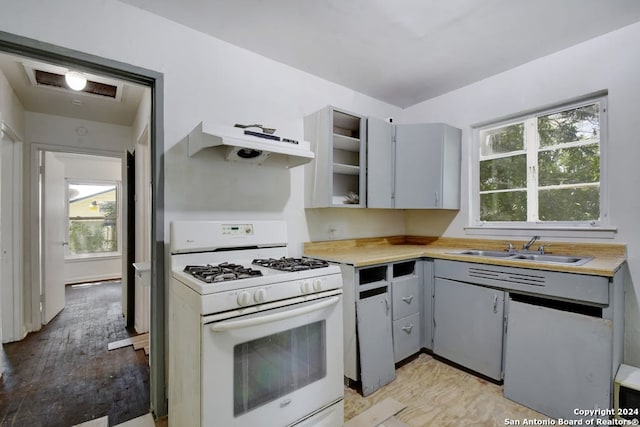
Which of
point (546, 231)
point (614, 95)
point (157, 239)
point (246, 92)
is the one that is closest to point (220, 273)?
point (157, 239)

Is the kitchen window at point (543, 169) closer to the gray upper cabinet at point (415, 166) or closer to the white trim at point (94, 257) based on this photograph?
the gray upper cabinet at point (415, 166)

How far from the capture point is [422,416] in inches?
68.9

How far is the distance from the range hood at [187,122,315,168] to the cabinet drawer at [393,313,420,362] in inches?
56.9

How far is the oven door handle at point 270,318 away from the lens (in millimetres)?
1209

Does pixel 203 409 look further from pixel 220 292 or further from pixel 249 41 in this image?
pixel 249 41

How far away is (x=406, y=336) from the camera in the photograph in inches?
90.7

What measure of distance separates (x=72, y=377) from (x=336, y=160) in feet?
8.83

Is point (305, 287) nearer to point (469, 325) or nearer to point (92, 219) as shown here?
point (469, 325)

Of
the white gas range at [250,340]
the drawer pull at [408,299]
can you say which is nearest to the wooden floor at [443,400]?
the white gas range at [250,340]

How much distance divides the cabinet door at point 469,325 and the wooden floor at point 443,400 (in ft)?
0.45

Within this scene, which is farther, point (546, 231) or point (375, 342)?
point (546, 231)

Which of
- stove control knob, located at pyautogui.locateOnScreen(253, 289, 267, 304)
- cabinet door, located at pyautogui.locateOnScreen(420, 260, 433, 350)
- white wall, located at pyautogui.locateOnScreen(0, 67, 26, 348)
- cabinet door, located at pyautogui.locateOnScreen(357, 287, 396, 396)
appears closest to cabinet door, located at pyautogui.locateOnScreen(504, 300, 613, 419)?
cabinet door, located at pyautogui.locateOnScreen(420, 260, 433, 350)

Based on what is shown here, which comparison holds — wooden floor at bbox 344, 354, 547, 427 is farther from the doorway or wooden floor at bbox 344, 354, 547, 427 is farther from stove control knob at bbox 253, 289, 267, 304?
the doorway

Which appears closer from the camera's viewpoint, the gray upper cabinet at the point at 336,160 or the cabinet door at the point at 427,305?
the gray upper cabinet at the point at 336,160
